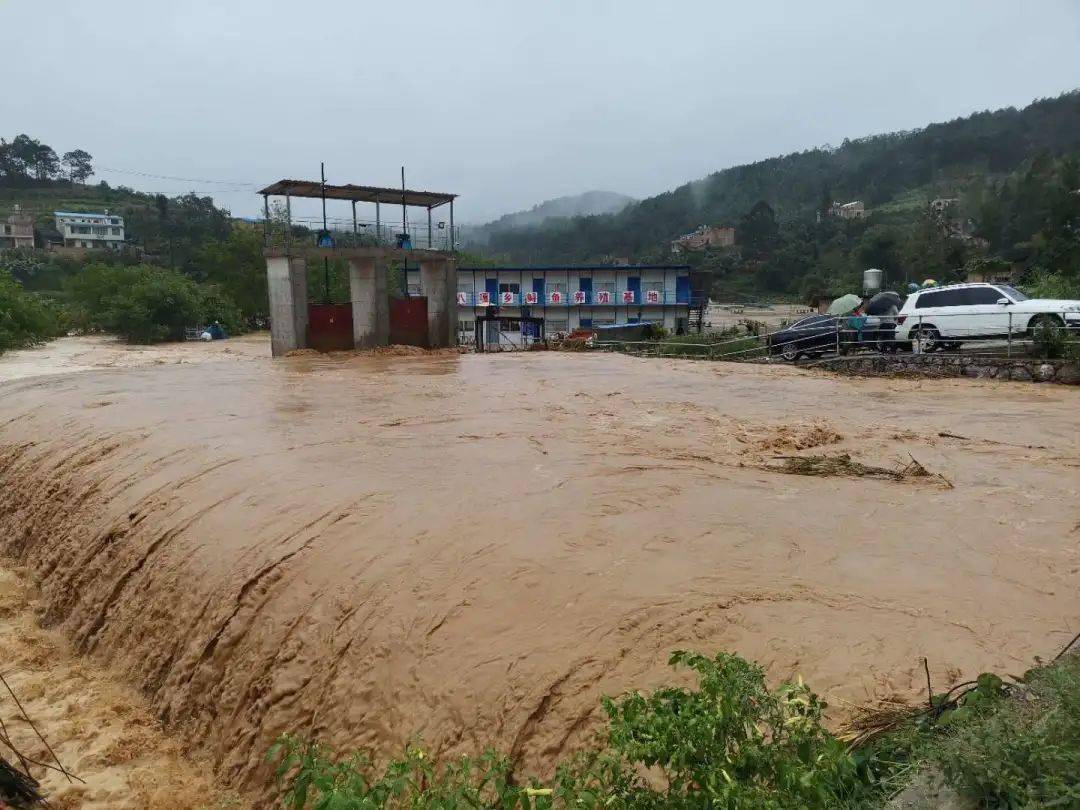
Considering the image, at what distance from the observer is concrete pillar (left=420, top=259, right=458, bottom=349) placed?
30875mm

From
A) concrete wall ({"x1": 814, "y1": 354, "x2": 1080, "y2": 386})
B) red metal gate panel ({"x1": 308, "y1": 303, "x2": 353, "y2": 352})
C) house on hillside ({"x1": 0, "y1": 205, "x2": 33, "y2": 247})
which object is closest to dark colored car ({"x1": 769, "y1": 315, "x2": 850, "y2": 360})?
concrete wall ({"x1": 814, "y1": 354, "x2": 1080, "y2": 386})

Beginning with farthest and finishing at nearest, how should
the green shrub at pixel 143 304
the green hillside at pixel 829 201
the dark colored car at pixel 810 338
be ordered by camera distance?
the green hillside at pixel 829 201
the green shrub at pixel 143 304
the dark colored car at pixel 810 338

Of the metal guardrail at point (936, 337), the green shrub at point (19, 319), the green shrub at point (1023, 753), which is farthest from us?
the green shrub at point (19, 319)

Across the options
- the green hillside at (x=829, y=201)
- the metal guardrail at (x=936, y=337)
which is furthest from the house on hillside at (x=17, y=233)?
the metal guardrail at (x=936, y=337)

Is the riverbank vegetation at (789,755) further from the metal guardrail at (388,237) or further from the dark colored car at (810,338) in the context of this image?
the metal guardrail at (388,237)

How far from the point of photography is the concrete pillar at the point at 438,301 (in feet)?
101

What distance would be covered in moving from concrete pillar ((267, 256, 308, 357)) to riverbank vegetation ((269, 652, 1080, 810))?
26236 millimetres

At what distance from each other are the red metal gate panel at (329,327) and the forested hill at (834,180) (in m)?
85.4

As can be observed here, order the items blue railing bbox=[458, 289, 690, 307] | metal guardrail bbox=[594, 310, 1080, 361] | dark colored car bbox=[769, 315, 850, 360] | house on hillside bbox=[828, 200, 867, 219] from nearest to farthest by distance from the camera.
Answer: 1. metal guardrail bbox=[594, 310, 1080, 361]
2. dark colored car bbox=[769, 315, 850, 360]
3. blue railing bbox=[458, 289, 690, 307]
4. house on hillside bbox=[828, 200, 867, 219]

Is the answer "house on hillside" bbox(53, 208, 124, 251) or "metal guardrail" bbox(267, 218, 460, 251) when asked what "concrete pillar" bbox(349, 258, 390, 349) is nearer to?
"metal guardrail" bbox(267, 218, 460, 251)

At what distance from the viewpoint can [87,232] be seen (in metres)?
87.5

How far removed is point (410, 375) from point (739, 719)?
55.7 feet

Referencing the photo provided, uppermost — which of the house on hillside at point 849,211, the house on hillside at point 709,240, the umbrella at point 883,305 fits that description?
the house on hillside at point 849,211

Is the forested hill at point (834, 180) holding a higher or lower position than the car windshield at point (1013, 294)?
higher
